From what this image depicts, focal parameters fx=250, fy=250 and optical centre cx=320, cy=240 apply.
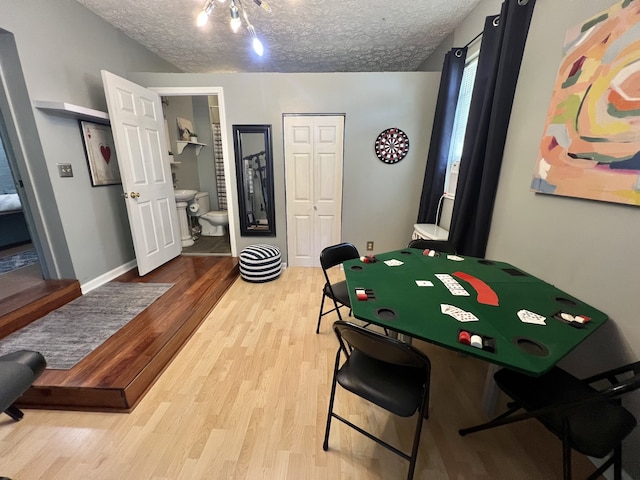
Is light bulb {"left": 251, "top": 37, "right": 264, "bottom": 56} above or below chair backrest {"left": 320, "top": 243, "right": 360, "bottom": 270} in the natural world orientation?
above

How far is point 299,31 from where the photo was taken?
2.79m

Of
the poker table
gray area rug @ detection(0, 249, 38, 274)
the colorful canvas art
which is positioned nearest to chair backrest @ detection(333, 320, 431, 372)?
the poker table

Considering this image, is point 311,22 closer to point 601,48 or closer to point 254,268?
point 601,48

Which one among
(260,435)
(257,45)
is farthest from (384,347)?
(257,45)

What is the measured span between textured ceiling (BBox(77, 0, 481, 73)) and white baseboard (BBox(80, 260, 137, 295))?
2654 millimetres

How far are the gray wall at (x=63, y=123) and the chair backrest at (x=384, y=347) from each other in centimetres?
286

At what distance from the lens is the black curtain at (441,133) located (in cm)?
262

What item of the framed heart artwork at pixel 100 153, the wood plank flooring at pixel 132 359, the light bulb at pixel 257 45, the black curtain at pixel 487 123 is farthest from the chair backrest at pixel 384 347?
the framed heart artwork at pixel 100 153

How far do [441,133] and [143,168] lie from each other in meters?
3.37

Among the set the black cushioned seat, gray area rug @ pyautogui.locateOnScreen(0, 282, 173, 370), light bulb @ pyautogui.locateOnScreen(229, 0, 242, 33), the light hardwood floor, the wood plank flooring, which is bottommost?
the light hardwood floor

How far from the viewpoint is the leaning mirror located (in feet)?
10.6

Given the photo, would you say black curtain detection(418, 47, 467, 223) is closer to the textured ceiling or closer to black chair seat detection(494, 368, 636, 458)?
the textured ceiling

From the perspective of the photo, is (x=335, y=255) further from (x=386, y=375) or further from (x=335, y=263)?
(x=386, y=375)

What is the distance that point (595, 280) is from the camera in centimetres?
130
